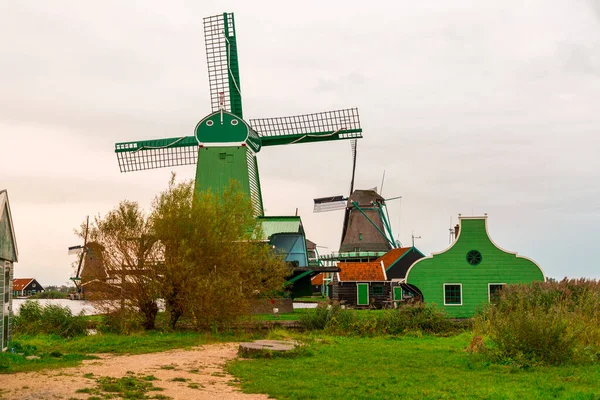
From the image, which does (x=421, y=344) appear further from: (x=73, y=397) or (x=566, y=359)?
(x=73, y=397)

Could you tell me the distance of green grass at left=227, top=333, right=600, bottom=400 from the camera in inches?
456

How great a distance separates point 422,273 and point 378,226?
2918 centimetres

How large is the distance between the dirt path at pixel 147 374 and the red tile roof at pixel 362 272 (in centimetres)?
2906

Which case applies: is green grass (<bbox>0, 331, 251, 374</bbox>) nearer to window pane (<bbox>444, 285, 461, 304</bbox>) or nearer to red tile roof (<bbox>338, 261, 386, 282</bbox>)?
window pane (<bbox>444, 285, 461, 304</bbox>)


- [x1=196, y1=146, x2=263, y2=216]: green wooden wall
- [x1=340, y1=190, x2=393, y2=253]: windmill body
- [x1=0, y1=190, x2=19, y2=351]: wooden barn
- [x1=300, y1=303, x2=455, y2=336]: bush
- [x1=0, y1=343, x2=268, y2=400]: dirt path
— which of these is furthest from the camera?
[x1=340, y1=190, x2=393, y2=253]: windmill body

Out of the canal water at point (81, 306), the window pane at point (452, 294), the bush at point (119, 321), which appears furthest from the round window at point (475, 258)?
the canal water at point (81, 306)

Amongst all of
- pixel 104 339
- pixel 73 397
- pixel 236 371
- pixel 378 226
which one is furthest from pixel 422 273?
pixel 378 226

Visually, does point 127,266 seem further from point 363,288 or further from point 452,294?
point 363,288

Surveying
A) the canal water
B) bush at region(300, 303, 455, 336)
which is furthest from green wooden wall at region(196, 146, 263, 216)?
bush at region(300, 303, 455, 336)

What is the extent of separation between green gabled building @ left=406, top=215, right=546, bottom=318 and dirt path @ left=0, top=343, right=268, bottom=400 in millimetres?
16726

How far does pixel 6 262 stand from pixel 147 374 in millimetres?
6689

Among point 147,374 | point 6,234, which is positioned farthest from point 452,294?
point 147,374

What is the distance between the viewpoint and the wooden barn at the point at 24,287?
362 feet

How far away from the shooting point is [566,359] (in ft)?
49.8
